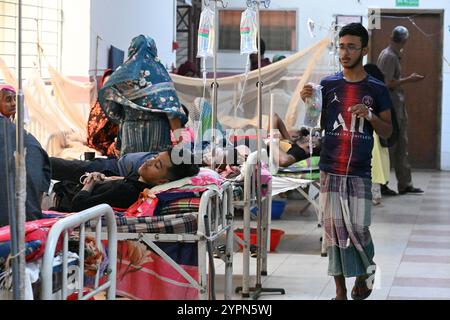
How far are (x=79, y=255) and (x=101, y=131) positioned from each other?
3561mm

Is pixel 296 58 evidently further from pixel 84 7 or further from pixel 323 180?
pixel 323 180

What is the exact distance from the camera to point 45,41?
828 centimetres

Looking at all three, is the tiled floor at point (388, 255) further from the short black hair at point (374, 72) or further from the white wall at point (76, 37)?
the white wall at point (76, 37)

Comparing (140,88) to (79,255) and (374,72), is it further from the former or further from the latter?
(79,255)

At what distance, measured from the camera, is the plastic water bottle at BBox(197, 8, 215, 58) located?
6.31m

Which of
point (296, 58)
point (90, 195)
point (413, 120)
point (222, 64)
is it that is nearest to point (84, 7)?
point (296, 58)

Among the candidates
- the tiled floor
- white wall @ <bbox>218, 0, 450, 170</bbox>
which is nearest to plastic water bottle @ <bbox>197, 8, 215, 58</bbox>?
the tiled floor

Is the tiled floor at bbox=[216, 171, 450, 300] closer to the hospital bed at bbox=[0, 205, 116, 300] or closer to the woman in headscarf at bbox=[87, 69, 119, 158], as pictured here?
the woman in headscarf at bbox=[87, 69, 119, 158]

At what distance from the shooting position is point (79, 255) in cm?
300

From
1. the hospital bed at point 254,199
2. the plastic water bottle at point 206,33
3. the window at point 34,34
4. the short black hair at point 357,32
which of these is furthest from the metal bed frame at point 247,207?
the window at point 34,34

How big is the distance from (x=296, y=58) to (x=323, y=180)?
140 inches

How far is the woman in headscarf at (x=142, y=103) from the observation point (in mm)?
5688

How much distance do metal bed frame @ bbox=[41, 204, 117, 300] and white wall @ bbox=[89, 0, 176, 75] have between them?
531 centimetres

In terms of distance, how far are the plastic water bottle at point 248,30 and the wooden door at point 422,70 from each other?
→ 7.05m
